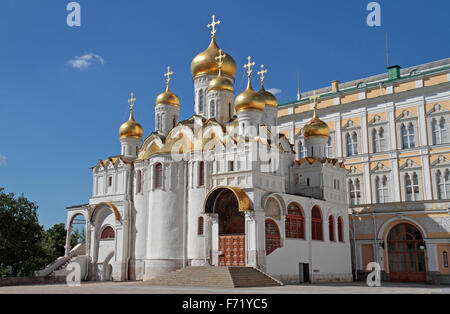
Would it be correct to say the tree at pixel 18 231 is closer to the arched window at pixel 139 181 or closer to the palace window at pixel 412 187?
the arched window at pixel 139 181

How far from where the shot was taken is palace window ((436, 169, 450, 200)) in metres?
32.0

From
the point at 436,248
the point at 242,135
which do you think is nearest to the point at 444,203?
the point at 436,248

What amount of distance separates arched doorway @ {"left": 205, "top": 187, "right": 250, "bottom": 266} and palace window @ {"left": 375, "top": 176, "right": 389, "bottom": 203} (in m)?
13.0

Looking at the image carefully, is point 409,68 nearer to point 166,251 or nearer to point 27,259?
point 166,251

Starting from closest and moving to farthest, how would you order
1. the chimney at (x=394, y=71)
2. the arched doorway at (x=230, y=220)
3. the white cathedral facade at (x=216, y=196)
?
the arched doorway at (x=230, y=220) → the white cathedral facade at (x=216, y=196) → the chimney at (x=394, y=71)

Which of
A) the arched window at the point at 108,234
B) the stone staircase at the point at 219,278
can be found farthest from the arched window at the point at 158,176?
the stone staircase at the point at 219,278

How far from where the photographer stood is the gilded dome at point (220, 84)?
102 ft

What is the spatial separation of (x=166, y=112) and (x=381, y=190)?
16.0m

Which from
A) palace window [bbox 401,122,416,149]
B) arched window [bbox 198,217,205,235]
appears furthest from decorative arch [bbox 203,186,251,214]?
palace window [bbox 401,122,416,149]

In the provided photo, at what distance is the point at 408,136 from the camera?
113 ft

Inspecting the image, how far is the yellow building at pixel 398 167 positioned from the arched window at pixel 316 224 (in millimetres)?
4983

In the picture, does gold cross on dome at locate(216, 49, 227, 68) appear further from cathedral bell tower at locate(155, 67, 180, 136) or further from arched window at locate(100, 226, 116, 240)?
arched window at locate(100, 226, 116, 240)

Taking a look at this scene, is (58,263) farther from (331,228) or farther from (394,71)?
(394,71)

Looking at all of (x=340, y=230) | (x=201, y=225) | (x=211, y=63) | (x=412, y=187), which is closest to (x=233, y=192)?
(x=201, y=225)
